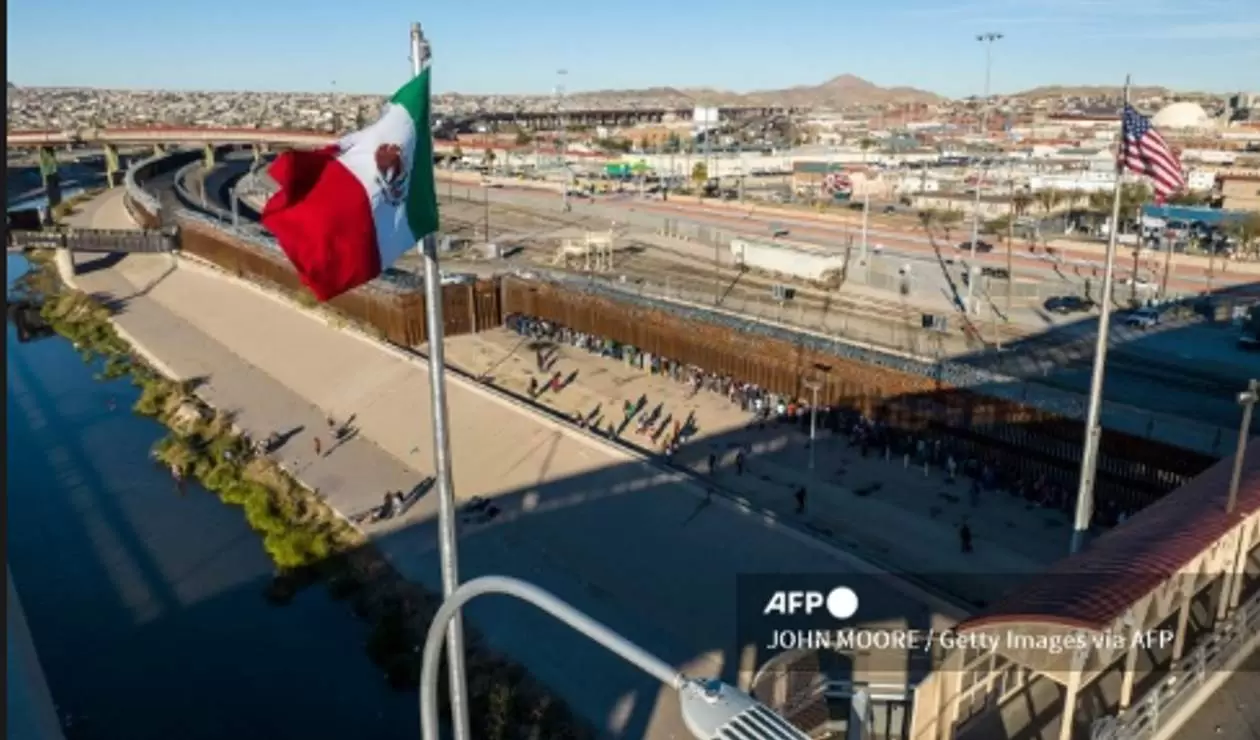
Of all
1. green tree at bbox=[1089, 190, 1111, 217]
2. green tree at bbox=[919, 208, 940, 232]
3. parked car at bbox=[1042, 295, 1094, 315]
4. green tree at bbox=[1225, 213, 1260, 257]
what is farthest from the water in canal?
green tree at bbox=[1089, 190, 1111, 217]

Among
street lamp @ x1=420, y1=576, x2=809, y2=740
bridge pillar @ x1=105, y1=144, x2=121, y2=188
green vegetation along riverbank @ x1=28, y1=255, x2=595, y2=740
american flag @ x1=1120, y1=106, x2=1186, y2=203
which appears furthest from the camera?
bridge pillar @ x1=105, y1=144, x2=121, y2=188

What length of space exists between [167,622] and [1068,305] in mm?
32473

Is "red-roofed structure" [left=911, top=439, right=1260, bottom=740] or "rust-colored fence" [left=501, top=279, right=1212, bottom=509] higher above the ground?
"red-roofed structure" [left=911, top=439, right=1260, bottom=740]

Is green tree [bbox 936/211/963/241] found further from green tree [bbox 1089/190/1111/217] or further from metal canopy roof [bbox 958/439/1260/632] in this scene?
metal canopy roof [bbox 958/439/1260/632]

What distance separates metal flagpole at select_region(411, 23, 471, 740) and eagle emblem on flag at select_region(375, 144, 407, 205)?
0.28m

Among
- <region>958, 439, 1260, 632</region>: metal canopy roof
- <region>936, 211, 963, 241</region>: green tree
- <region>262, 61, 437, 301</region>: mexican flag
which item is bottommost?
<region>936, 211, 963, 241</region>: green tree

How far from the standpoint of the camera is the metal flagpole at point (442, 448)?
20.6 feet

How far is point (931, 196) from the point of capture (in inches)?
2771

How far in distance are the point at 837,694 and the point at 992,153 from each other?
9547cm

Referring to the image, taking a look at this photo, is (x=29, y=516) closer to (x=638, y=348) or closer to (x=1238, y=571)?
(x=638, y=348)

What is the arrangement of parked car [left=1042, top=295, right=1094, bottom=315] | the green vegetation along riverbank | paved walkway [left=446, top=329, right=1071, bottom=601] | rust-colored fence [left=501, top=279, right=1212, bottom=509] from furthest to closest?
parked car [left=1042, top=295, right=1094, bottom=315], rust-colored fence [left=501, top=279, right=1212, bottom=509], paved walkway [left=446, top=329, right=1071, bottom=601], the green vegetation along riverbank

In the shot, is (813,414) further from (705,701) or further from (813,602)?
(705,701)

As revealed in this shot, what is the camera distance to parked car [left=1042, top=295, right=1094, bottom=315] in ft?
122

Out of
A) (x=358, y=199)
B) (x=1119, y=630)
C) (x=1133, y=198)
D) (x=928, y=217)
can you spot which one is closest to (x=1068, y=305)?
(x=928, y=217)
